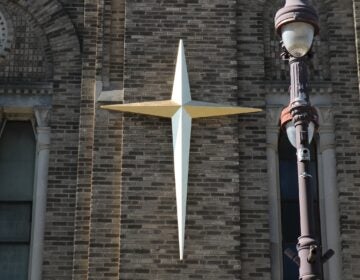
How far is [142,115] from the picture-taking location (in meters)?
12.5

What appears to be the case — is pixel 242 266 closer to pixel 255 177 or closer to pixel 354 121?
pixel 255 177

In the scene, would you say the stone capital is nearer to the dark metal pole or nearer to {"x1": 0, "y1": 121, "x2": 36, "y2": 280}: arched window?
{"x1": 0, "y1": 121, "x2": 36, "y2": 280}: arched window

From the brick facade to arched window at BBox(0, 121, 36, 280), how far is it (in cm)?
54

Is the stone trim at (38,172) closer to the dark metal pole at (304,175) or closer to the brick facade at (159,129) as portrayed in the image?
the brick facade at (159,129)

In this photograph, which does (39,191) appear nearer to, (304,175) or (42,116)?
(42,116)

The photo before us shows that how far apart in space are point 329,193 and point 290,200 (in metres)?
0.65

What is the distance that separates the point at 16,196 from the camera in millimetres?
12844

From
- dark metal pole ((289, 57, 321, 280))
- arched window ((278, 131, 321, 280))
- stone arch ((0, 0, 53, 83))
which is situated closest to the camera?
dark metal pole ((289, 57, 321, 280))

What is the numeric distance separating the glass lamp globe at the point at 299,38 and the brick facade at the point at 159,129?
3.53 m

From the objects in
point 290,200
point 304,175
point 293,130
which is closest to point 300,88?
point 293,130

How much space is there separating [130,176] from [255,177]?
1.97 m

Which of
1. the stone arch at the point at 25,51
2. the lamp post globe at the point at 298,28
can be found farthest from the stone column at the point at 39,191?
the lamp post globe at the point at 298,28

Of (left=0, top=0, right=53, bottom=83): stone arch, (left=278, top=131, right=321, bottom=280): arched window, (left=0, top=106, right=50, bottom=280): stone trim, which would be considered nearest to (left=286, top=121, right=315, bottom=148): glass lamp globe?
(left=278, top=131, right=321, bottom=280): arched window

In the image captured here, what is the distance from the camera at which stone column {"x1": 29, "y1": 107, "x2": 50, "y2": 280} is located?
40.0 feet
